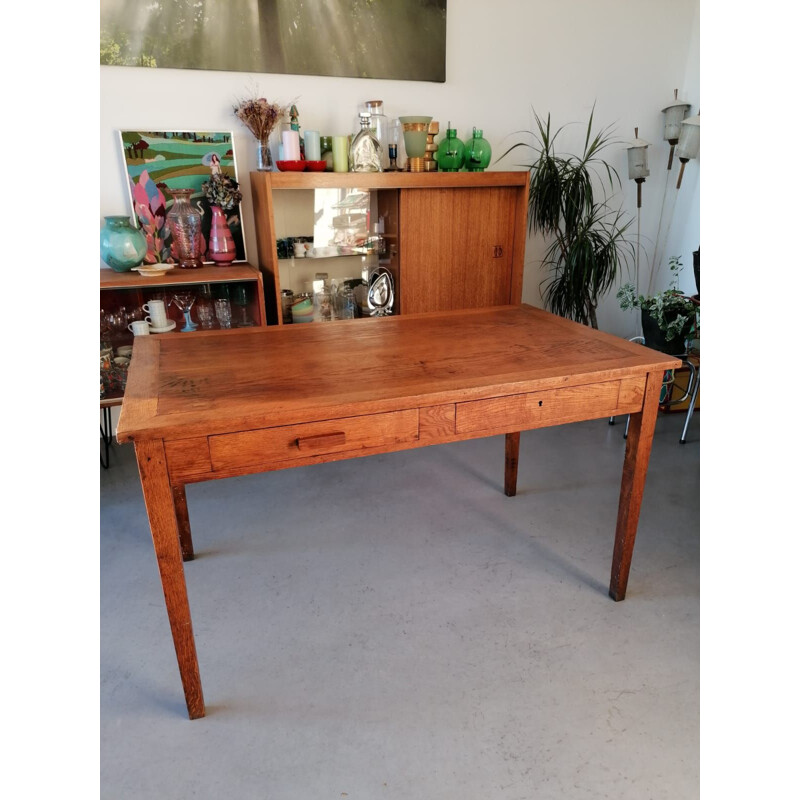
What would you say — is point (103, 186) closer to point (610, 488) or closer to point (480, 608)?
point (480, 608)

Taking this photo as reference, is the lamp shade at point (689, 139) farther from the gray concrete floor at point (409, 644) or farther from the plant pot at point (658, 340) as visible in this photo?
the gray concrete floor at point (409, 644)

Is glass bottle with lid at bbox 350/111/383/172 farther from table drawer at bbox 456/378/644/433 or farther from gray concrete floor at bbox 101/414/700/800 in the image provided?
table drawer at bbox 456/378/644/433

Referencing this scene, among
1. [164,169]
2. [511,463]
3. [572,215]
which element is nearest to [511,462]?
[511,463]

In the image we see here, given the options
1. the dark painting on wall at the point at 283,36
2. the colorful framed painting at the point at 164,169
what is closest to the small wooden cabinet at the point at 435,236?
the colorful framed painting at the point at 164,169

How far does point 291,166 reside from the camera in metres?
2.95

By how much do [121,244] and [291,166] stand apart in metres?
0.91

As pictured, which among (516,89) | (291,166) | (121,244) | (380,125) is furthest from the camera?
(516,89)

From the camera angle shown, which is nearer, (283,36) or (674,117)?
(283,36)

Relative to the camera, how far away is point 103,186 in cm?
300

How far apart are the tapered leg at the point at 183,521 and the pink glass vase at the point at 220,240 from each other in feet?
4.91

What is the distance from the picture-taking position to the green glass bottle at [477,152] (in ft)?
10.6

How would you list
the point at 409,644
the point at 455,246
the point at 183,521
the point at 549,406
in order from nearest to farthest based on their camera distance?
the point at 549,406
the point at 409,644
the point at 183,521
the point at 455,246

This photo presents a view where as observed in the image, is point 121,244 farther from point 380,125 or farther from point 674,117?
point 674,117
